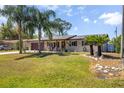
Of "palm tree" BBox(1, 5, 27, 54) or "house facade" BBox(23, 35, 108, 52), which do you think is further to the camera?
"house facade" BBox(23, 35, 108, 52)

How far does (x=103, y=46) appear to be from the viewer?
51.2 ft

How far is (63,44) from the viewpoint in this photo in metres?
18.6

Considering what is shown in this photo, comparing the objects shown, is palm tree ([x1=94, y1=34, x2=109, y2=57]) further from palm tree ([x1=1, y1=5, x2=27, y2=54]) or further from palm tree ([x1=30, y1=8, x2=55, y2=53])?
palm tree ([x1=1, y1=5, x2=27, y2=54])

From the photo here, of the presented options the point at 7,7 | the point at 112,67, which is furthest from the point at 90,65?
the point at 7,7

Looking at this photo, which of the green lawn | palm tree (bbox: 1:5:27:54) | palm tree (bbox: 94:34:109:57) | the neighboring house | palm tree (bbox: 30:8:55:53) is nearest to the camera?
the green lawn

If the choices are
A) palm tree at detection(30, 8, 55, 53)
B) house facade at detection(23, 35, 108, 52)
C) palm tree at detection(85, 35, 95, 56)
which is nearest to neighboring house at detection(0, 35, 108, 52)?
house facade at detection(23, 35, 108, 52)

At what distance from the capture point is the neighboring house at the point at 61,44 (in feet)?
52.7

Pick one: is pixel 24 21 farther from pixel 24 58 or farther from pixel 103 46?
pixel 103 46

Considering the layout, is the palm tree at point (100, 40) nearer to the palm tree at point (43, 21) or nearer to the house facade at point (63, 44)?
the house facade at point (63, 44)

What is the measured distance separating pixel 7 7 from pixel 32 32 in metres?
1.85

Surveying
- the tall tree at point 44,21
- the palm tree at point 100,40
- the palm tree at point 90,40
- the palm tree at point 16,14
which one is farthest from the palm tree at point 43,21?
the palm tree at point 100,40

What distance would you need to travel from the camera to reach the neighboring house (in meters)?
16.1

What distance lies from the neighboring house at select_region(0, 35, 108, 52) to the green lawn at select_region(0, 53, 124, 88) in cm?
236
